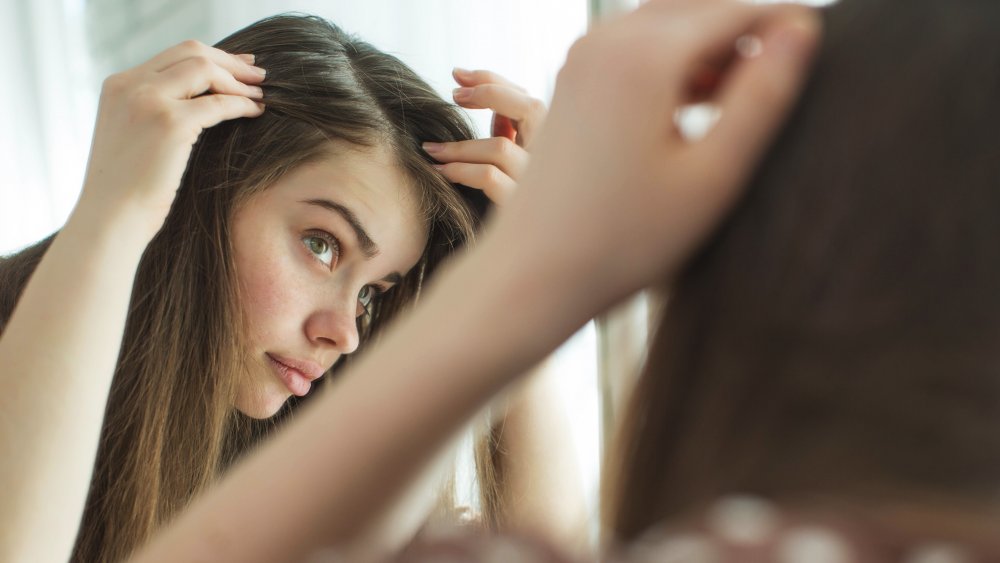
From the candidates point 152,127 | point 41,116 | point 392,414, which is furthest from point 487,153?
point 41,116

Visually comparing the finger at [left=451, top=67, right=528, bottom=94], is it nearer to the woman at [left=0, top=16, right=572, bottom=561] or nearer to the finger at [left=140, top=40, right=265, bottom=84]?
the woman at [left=0, top=16, right=572, bottom=561]

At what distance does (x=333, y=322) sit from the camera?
3.95 feet

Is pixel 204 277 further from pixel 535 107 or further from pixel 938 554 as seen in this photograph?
pixel 938 554

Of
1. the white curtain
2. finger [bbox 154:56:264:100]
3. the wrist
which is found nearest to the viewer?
the wrist

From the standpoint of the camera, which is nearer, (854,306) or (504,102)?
(854,306)

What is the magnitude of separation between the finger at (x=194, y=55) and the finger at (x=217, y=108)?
4 cm

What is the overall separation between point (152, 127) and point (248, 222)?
173 mm

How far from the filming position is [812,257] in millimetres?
263

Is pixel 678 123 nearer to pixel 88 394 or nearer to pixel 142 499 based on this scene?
pixel 88 394

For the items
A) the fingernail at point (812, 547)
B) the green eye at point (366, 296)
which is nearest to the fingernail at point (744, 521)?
the fingernail at point (812, 547)

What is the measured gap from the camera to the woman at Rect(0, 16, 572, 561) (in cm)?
112

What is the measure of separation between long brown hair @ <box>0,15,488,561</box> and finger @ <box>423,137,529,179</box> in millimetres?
27

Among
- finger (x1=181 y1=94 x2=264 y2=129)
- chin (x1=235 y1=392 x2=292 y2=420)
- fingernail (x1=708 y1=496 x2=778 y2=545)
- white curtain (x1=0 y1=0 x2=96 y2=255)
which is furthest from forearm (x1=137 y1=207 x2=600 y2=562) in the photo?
white curtain (x1=0 y1=0 x2=96 y2=255)

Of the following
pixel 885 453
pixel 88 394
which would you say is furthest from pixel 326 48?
pixel 885 453
